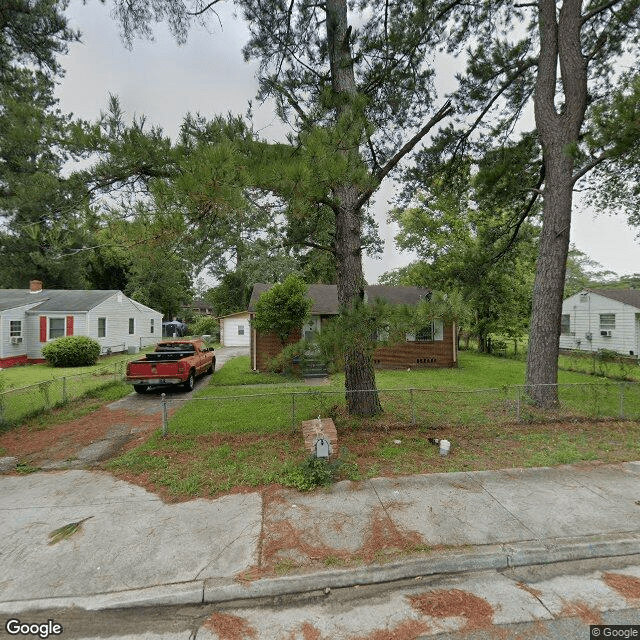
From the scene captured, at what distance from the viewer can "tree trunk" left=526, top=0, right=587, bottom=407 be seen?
6918 millimetres

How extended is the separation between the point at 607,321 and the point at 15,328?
1236 inches

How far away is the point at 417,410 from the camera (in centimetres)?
771

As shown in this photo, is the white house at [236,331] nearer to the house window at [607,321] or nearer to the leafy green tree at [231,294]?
the leafy green tree at [231,294]

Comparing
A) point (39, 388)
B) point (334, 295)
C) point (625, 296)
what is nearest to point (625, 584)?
point (39, 388)

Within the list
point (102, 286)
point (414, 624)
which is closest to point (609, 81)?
point (414, 624)

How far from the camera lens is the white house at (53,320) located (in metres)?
15.7

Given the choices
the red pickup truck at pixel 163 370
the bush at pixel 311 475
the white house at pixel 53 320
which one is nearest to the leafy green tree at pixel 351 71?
the bush at pixel 311 475

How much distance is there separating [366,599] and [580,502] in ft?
Result: 9.83

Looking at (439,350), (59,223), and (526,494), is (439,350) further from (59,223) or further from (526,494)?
(59,223)

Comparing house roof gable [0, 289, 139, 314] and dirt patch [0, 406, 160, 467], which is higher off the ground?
house roof gable [0, 289, 139, 314]

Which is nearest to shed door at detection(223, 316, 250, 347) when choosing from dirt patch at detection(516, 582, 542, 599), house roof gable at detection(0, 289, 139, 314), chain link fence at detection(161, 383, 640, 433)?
house roof gable at detection(0, 289, 139, 314)

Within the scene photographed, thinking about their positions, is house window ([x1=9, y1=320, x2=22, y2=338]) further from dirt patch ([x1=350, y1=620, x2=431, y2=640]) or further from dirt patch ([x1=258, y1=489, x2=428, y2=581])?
dirt patch ([x1=350, y1=620, x2=431, y2=640])

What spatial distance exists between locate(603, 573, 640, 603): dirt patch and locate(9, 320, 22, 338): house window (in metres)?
21.5

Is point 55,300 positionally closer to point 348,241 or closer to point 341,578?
point 348,241
